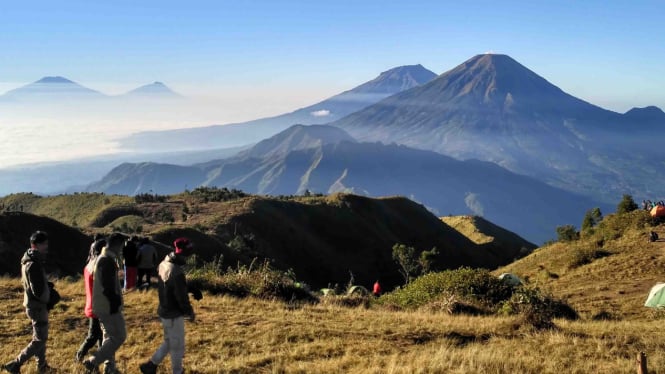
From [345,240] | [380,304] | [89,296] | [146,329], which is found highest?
[89,296]

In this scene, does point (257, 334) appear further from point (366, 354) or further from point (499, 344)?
point (499, 344)

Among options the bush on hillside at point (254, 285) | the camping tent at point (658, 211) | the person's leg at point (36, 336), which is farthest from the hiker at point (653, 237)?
the person's leg at point (36, 336)

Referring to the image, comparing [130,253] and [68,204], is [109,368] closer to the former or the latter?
[130,253]

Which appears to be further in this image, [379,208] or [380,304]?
[379,208]

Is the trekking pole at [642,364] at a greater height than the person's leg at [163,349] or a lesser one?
lesser

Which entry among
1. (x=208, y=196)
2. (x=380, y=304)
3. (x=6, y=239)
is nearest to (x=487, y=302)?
(x=380, y=304)

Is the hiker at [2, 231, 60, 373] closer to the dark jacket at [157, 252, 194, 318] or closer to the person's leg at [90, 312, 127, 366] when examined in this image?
the person's leg at [90, 312, 127, 366]

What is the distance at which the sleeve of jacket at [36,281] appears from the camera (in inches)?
293

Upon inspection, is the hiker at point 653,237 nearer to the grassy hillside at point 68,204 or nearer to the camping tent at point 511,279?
the camping tent at point 511,279

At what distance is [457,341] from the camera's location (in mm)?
9914

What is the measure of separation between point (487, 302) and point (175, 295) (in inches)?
417

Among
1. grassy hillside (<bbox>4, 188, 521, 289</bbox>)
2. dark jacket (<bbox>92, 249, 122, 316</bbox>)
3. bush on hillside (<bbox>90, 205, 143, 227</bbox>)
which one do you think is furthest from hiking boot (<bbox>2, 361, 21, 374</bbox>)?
bush on hillside (<bbox>90, 205, 143, 227</bbox>)

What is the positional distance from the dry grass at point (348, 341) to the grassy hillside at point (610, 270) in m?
6.94

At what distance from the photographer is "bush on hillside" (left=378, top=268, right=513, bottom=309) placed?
15.4 meters
